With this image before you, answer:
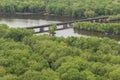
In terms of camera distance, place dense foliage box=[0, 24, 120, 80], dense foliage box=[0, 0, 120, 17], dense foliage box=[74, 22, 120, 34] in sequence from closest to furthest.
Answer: dense foliage box=[0, 24, 120, 80] < dense foliage box=[74, 22, 120, 34] < dense foliage box=[0, 0, 120, 17]

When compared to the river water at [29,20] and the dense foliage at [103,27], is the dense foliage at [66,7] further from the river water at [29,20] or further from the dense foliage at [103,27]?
the dense foliage at [103,27]

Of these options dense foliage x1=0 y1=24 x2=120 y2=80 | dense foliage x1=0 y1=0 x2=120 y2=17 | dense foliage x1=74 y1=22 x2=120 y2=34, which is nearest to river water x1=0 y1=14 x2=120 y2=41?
dense foliage x1=0 y1=0 x2=120 y2=17

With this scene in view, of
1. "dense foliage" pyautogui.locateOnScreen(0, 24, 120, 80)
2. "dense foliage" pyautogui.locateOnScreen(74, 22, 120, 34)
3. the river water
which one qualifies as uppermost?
"dense foliage" pyautogui.locateOnScreen(0, 24, 120, 80)

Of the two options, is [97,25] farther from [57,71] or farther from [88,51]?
[57,71]

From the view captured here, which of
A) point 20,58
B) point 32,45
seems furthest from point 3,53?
point 32,45

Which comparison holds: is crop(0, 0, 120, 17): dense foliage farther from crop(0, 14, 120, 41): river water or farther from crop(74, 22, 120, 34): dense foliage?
crop(74, 22, 120, 34): dense foliage

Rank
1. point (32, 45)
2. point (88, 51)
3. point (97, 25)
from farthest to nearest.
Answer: point (97, 25)
point (32, 45)
point (88, 51)
